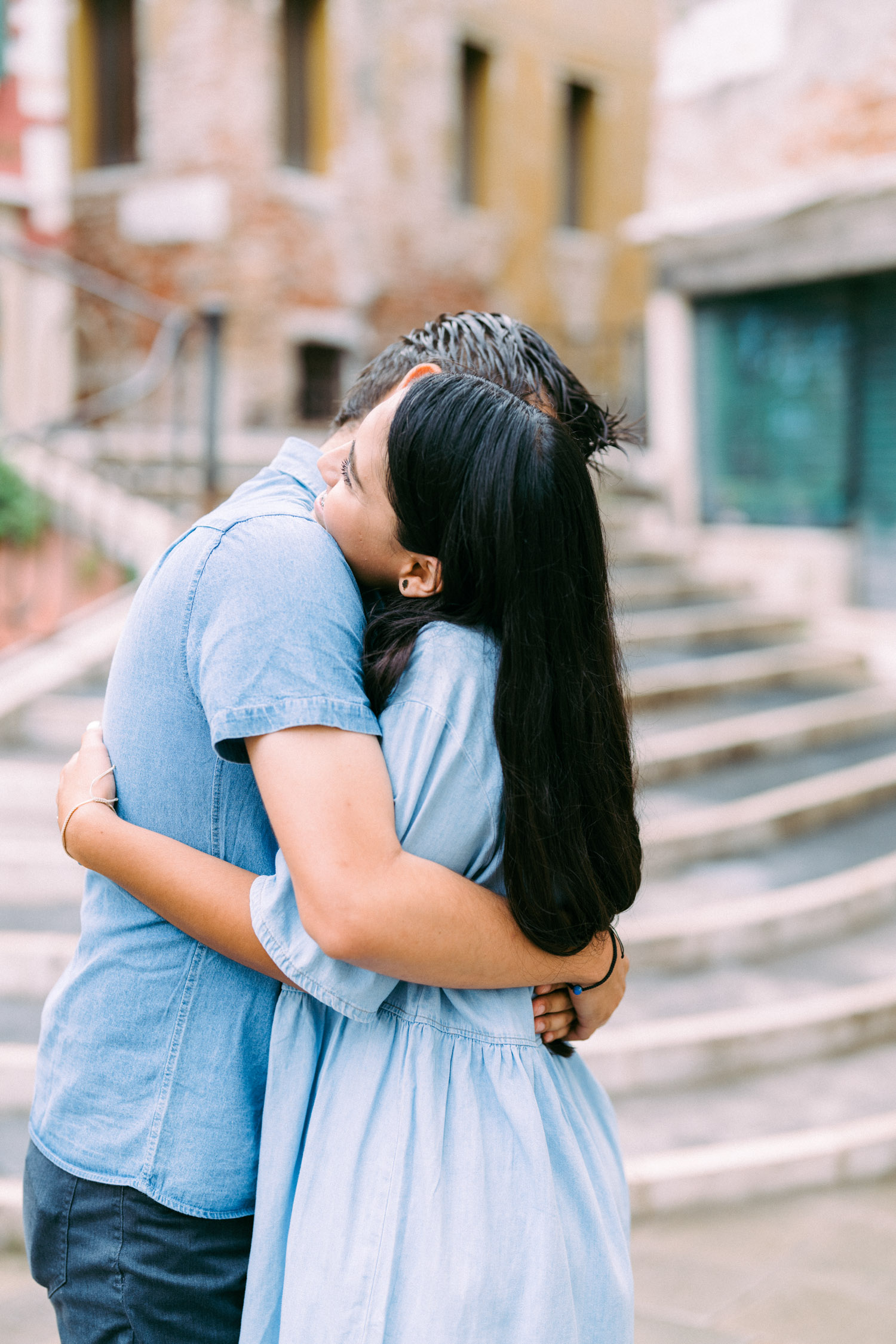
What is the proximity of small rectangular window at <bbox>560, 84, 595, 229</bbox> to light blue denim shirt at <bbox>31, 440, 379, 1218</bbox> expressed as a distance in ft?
55.6

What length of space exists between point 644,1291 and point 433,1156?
211 cm

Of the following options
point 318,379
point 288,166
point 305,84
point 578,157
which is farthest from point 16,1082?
point 578,157

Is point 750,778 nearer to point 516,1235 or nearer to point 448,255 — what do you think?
point 516,1235

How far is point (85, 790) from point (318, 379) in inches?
530

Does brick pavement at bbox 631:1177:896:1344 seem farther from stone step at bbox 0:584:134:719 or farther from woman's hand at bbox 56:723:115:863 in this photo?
stone step at bbox 0:584:134:719

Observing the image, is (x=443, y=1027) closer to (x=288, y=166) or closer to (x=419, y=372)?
(x=419, y=372)

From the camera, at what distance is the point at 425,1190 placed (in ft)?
4.15

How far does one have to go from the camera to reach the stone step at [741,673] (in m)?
6.62

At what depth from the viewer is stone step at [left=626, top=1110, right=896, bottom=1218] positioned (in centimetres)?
343

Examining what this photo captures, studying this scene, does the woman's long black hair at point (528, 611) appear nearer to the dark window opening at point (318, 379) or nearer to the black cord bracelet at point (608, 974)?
the black cord bracelet at point (608, 974)

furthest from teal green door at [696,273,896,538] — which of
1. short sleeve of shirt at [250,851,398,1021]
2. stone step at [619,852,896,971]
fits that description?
short sleeve of shirt at [250,851,398,1021]

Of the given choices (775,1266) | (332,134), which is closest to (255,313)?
(332,134)

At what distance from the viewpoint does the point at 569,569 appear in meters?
1.27

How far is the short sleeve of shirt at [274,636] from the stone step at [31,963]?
3004 millimetres
